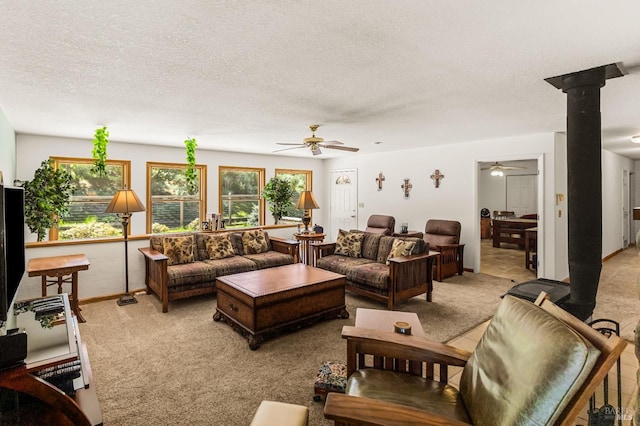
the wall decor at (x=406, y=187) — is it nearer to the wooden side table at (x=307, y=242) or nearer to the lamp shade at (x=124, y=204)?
the wooden side table at (x=307, y=242)

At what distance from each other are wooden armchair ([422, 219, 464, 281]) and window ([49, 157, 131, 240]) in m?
5.23

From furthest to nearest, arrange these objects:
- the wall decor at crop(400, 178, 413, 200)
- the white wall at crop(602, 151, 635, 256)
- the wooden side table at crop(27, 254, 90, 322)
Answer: the wall decor at crop(400, 178, 413, 200)
the white wall at crop(602, 151, 635, 256)
the wooden side table at crop(27, 254, 90, 322)

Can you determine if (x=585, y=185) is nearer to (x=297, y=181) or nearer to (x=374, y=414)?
(x=374, y=414)

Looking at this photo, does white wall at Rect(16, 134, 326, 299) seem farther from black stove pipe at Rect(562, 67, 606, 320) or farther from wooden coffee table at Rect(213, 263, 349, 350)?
black stove pipe at Rect(562, 67, 606, 320)

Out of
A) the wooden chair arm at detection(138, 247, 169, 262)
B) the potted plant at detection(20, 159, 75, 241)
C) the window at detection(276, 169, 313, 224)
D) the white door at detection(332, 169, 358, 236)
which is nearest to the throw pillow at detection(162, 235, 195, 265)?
the wooden chair arm at detection(138, 247, 169, 262)

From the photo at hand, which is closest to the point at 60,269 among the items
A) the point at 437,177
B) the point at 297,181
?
the point at 297,181

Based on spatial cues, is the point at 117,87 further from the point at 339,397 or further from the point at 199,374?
the point at 339,397

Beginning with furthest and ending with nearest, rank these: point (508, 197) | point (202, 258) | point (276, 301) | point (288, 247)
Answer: point (508, 197) < point (288, 247) < point (202, 258) < point (276, 301)

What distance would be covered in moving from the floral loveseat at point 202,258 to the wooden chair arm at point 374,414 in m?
3.39

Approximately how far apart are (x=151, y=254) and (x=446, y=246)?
4488 millimetres

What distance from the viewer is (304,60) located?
7.85 feet

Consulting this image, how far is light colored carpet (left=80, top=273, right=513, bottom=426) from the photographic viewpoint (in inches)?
88.2

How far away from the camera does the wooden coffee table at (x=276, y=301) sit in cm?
317

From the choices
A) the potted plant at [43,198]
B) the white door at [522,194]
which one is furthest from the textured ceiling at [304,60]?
the white door at [522,194]
